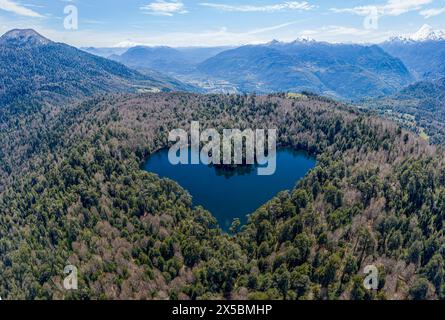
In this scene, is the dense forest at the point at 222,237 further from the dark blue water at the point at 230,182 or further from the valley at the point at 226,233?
the dark blue water at the point at 230,182

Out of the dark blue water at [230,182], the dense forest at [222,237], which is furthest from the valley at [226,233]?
the dark blue water at [230,182]

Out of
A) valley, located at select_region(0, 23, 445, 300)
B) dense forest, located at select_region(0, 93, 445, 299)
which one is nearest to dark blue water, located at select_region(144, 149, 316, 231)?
valley, located at select_region(0, 23, 445, 300)

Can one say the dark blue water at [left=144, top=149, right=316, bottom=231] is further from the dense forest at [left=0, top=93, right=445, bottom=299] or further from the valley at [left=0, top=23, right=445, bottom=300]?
the dense forest at [left=0, top=93, right=445, bottom=299]

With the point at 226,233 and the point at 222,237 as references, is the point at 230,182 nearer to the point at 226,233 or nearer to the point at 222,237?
the point at 226,233

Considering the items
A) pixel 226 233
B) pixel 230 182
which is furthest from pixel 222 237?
pixel 230 182

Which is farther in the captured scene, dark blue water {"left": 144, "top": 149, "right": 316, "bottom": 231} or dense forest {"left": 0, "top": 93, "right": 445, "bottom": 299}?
dark blue water {"left": 144, "top": 149, "right": 316, "bottom": 231}
